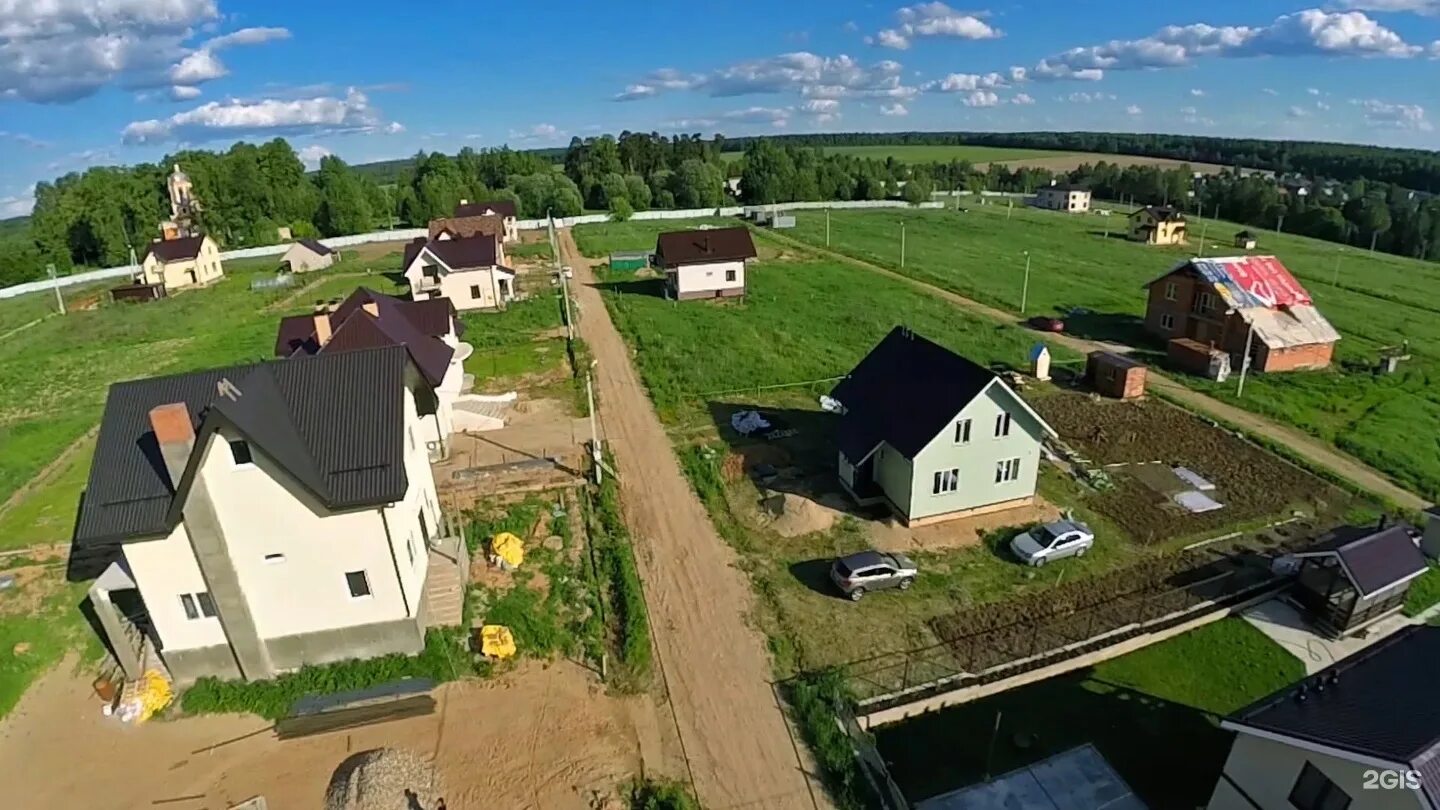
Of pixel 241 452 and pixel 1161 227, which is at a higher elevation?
pixel 241 452

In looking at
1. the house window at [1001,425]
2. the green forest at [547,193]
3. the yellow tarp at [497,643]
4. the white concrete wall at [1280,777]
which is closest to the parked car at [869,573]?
the house window at [1001,425]

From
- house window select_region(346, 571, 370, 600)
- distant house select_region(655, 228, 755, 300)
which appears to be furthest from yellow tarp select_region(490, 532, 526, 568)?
distant house select_region(655, 228, 755, 300)

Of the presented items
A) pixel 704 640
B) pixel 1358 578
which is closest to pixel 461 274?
pixel 704 640

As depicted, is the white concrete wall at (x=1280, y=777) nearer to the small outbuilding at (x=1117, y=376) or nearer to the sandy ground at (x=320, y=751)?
the sandy ground at (x=320, y=751)

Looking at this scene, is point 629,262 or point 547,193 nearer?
point 629,262

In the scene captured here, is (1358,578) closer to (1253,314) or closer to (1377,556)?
(1377,556)

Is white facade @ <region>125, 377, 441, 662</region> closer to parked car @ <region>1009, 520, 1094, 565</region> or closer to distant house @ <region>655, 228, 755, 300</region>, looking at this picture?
parked car @ <region>1009, 520, 1094, 565</region>
